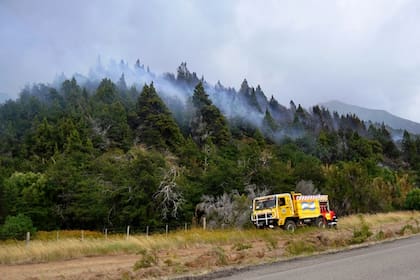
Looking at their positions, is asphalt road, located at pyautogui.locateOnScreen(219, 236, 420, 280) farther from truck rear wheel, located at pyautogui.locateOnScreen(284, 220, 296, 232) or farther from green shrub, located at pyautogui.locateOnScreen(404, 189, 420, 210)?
green shrub, located at pyautogui.locateOnScreen(404, 189, 420, 210)

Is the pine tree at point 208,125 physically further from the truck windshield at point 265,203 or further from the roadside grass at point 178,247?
the roadside grass at point 178,247

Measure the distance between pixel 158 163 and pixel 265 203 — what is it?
1819 cm

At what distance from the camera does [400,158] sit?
11519 centimetres

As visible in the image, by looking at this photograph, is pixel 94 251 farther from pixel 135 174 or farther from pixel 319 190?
pixel 319 190

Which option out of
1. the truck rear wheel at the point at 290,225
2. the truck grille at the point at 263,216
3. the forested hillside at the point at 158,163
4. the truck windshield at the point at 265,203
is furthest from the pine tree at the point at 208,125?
the truck rear wheel at the point at 290,225

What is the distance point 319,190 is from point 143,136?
36.7 m

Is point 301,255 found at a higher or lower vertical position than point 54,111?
lower

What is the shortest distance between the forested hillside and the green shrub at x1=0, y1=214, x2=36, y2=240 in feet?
16.7

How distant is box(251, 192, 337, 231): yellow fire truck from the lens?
2811 cm

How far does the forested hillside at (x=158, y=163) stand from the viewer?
39781mm

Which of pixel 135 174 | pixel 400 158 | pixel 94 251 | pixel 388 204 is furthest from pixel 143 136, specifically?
pixel 400 158

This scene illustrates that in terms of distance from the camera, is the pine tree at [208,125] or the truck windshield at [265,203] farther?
the pine tree at [208,125]

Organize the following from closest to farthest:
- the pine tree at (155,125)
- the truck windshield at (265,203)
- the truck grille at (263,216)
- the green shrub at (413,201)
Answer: the truck grille at (263,216) < the truck windshield at (265,203) < the green shrub at (413,201) < the pine tree at (155,125)

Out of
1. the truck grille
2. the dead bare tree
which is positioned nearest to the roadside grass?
the truck grille
